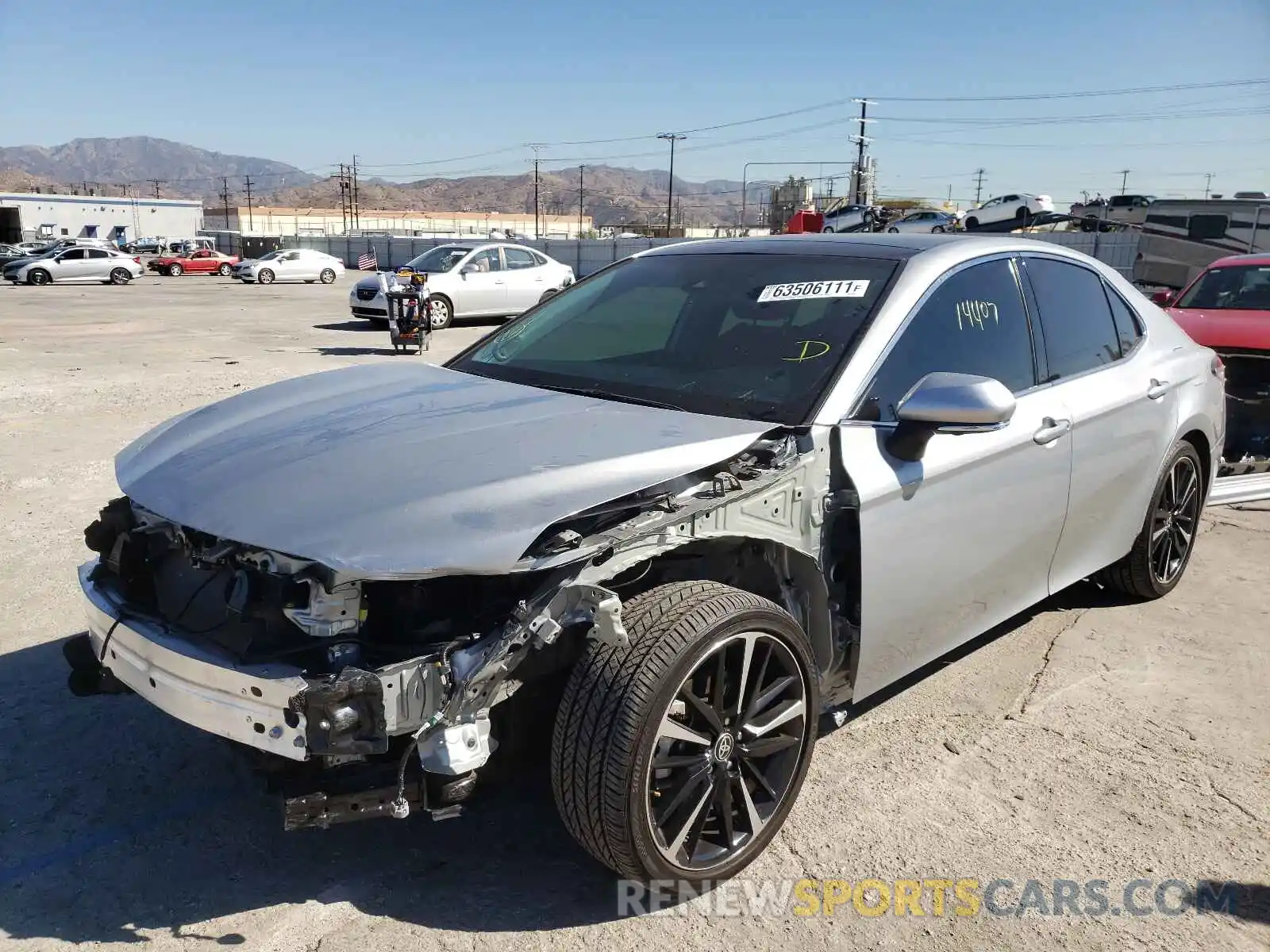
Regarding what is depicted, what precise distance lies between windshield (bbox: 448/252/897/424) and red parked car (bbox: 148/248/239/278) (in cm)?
4498

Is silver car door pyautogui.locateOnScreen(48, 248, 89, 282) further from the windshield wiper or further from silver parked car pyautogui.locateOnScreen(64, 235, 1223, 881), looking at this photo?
the windshield wiper

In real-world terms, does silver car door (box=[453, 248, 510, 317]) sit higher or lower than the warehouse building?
lower

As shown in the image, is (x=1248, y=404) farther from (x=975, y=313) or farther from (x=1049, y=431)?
(x=975, y=313)

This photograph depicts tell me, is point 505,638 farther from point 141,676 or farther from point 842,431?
point 842,431

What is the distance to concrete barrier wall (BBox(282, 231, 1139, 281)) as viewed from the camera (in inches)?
1243

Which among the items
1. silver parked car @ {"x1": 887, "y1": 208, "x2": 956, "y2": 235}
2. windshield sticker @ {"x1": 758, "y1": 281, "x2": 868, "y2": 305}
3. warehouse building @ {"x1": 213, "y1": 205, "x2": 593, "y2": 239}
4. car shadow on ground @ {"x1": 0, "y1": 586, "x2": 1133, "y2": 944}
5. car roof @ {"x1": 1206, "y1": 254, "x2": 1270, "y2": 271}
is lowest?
car shadow on ground @ {"x1": 0, "y1": 586, "x2": 1133, "y2": 944}

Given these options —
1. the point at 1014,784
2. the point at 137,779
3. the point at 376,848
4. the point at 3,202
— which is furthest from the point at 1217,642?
the point at 3,202

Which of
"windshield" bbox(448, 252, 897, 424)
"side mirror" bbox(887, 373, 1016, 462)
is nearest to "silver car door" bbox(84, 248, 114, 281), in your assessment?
"windshield" bbox(448, 252, 897, 424)

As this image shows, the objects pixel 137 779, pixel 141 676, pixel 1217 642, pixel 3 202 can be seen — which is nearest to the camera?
pixel 141 676

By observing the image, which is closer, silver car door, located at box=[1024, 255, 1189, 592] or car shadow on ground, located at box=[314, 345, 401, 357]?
silver car door, located at box=[1024, 255, 1189, 592]

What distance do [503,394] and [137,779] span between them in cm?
170

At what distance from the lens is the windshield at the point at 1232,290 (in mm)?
8484

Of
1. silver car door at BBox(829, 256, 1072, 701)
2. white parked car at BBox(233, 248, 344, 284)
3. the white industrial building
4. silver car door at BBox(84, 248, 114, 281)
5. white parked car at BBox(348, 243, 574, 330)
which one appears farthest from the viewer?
the white industrial building

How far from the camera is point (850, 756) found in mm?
3379
